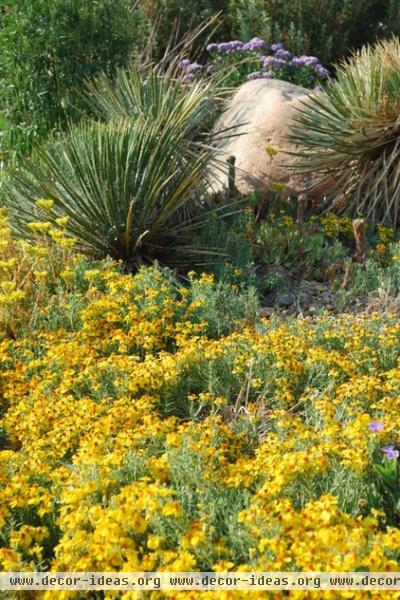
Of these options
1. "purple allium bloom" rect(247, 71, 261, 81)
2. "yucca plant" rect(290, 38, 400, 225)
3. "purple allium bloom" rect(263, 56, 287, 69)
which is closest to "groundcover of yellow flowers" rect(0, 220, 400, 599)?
"yucca plant" rect(290, 38, 400, 225)

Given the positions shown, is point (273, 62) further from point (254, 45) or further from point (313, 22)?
point (313, 22)

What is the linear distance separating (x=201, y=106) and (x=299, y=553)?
17.3ft

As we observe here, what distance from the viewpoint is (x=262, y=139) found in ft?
26.1

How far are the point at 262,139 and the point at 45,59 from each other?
210 centimetres

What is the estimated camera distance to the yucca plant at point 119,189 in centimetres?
596

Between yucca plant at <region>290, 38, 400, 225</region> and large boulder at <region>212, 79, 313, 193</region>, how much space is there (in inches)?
9.9

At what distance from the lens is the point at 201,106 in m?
7.43

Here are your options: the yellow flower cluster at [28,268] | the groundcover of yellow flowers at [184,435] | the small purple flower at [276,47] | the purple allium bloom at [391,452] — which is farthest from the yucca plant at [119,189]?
the small purple flower at [276,47]

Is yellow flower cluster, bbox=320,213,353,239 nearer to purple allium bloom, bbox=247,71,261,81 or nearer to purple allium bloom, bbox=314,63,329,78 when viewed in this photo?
purple allium bloom, bbox=247,71,261,81

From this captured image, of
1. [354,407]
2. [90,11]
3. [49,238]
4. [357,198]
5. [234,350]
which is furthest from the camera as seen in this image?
[90,11]

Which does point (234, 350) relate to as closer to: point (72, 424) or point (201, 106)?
point (72, 424)

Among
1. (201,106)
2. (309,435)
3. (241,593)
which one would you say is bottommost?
(241,593)

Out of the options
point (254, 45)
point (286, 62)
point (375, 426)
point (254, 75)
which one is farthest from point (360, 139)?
point (375, 426)

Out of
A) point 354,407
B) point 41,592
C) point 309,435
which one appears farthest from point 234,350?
point 41,592
